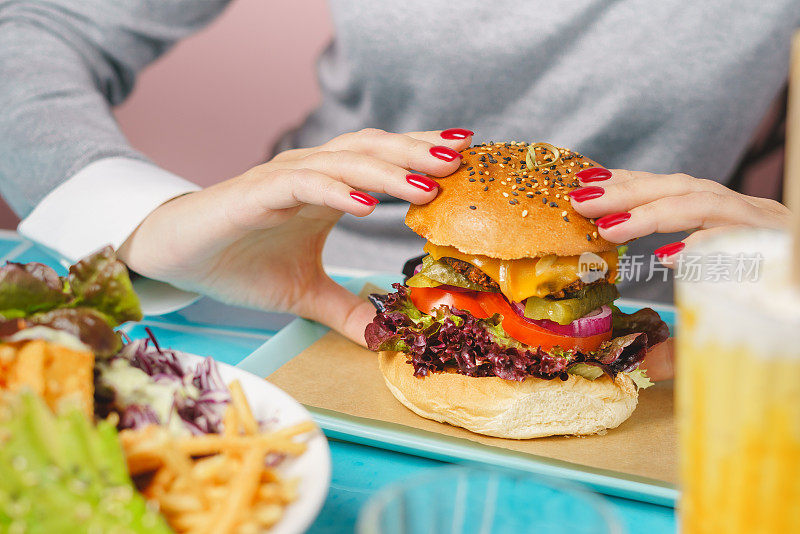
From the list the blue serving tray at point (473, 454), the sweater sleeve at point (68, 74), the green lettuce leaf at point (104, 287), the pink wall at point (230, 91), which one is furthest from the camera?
the pink wall at point (230, 91)

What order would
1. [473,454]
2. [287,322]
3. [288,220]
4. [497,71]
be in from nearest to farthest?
[473,454], [288,220], [287,322], [497,71]

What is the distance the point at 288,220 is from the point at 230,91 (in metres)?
3.60

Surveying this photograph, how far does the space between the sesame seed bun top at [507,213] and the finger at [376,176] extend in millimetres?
49

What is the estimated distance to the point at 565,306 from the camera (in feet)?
5.25

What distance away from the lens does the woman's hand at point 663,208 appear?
59.3 inches

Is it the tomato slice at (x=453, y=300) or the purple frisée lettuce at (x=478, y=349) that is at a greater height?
the tomato slice at (x=453, y=300)

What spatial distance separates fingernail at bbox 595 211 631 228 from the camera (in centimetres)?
151

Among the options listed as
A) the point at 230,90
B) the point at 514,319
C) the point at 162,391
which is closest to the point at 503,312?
the point at 514,319

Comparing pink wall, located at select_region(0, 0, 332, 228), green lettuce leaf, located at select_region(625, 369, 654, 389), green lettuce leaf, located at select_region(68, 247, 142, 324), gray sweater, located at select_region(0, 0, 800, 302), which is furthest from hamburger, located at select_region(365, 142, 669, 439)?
pink wall, located at select_region(0, 0, 332, 228)

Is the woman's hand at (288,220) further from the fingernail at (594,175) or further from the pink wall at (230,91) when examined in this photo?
the pink wall at (230,91)

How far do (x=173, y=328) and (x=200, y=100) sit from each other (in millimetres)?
3680

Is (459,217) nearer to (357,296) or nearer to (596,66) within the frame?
(357,296)

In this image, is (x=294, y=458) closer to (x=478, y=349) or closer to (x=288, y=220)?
(x=478, y=349)

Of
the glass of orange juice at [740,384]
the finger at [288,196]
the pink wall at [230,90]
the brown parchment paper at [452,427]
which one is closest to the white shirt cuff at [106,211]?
the finger at [288,196]
